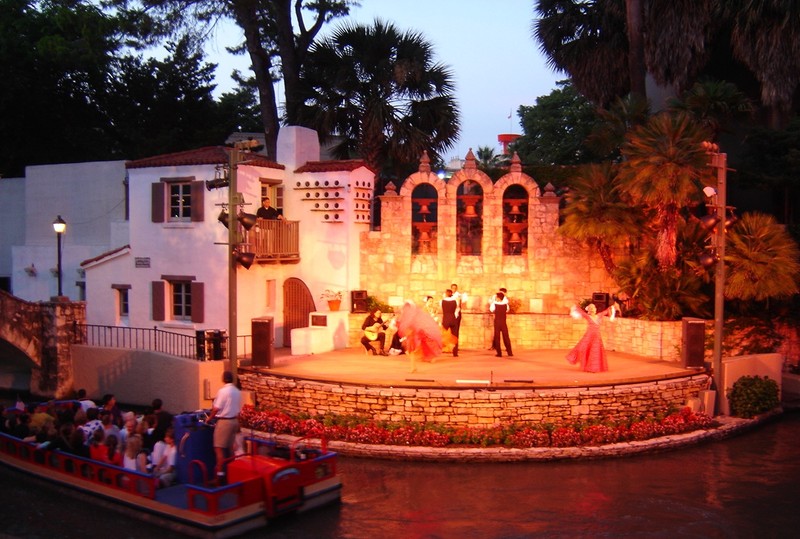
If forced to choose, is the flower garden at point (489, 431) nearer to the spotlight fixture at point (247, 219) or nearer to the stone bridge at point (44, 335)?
the spotlight fixture at point (247, 219)

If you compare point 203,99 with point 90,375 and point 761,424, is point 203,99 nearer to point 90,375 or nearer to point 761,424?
point 90,375

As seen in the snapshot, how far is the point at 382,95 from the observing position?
25766 mm

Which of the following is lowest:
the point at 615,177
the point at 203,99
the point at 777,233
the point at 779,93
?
the point at 777,233

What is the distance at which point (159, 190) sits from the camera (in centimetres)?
2281

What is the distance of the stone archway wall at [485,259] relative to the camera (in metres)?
23.1

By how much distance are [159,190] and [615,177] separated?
12.0 meters

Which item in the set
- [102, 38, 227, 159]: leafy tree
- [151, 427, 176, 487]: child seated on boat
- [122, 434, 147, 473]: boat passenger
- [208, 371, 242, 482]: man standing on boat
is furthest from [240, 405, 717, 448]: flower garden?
[102, 38, 227, 159]: leafy tree

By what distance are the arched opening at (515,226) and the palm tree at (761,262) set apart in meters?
5.65

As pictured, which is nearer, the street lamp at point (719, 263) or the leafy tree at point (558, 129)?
the street lamp at point (719, 263)

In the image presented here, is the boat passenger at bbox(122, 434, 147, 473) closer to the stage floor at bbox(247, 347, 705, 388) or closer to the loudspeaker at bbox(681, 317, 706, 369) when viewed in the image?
the stage floor at bbox(247, 347, 705, 388)

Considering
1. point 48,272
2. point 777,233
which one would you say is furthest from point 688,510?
point 48,272

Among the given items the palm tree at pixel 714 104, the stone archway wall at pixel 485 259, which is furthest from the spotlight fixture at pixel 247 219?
the palm tree at pixel 714 104

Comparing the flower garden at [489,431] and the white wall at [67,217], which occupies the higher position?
the white wall at [67,217]

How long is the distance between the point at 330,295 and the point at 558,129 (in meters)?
19.0
